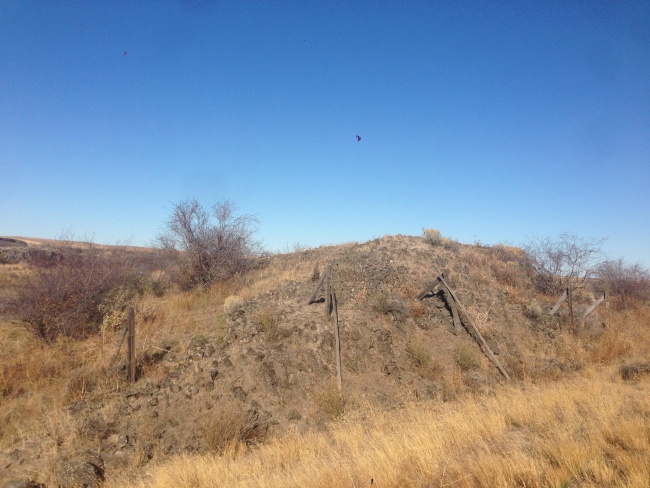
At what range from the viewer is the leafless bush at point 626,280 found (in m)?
20.9

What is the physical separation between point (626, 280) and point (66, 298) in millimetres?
27725

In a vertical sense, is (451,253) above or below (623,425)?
above

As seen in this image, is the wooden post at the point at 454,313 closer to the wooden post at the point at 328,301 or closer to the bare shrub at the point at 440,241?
the wooden post at the point at 328,301

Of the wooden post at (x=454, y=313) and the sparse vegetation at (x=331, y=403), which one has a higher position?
the wooden post at (x=454, y=313)

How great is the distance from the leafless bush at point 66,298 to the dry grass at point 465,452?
20.1ft

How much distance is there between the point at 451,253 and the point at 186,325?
1270cm

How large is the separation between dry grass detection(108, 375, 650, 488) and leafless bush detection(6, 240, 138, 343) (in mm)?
6137

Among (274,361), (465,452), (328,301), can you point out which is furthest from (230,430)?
(328,301)

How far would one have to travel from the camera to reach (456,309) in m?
12.6

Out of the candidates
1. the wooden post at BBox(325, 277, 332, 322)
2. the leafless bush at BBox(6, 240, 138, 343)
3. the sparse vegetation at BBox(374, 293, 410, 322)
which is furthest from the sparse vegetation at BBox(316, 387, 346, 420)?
the leafless bush at BBox(6, 240, 138, 343)

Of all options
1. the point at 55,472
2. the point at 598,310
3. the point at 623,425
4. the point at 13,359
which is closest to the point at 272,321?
the point at 55,472

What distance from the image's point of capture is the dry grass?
14.5 ft

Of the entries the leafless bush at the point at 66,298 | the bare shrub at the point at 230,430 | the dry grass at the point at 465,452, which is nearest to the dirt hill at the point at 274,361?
the bare shrub at the point at 230,430

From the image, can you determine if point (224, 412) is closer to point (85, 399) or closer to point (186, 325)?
point (85, 399)
